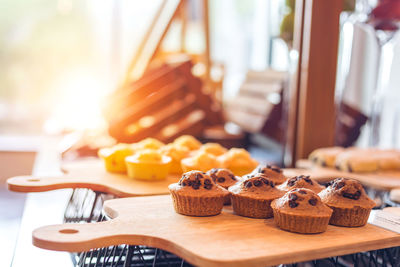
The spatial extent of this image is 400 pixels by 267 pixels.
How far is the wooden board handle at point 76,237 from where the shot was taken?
1.02 m

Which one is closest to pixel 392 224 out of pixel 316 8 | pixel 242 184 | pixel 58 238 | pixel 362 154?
pixel 242 184

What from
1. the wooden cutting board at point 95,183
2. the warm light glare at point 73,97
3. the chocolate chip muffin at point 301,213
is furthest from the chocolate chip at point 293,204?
the warm light glare at point 73,97

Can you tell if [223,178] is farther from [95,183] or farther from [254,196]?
[95,183]

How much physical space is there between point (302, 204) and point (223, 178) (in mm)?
346

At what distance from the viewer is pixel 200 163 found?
1720mm

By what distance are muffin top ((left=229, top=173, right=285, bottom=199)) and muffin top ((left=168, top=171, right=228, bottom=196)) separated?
0.16 ft

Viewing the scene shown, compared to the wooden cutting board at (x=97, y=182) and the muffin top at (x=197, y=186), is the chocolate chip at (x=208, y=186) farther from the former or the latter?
the wooden cutting board at (x=97, y=182)

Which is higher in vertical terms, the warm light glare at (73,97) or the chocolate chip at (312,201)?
the warm light glare at (73,97)

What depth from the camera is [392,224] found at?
1262 mm

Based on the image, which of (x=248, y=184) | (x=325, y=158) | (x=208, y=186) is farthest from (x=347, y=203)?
(x=325, y=158)

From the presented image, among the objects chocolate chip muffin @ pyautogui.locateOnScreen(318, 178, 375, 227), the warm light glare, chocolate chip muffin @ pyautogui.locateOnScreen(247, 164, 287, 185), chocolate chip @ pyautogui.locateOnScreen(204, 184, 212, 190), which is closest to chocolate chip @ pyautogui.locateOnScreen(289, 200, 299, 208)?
chocolate chip muffin @ pyautogui.locateOnScreen(318, 178, 375, 227)

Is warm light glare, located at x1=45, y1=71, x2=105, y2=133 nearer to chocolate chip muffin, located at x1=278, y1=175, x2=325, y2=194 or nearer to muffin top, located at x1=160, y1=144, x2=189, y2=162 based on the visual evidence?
muffin top, located at x1=160, y1=144, x2=189, y2=162

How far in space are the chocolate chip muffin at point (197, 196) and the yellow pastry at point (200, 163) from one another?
0.37 m

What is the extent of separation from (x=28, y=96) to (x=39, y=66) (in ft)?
1.06
